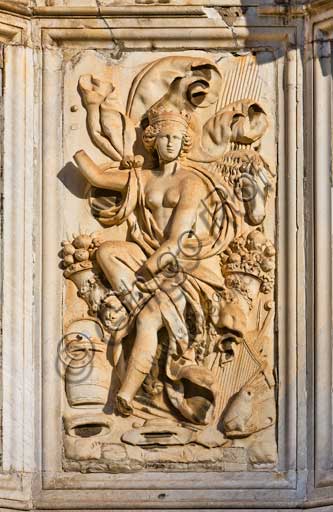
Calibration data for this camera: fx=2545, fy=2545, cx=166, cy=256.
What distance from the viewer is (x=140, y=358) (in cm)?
972

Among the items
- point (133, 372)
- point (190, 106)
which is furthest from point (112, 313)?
point (190, 106)

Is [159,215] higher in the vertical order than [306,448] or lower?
higher

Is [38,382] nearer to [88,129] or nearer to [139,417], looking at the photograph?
[139,417]

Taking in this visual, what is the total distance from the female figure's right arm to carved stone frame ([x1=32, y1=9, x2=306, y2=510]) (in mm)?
155

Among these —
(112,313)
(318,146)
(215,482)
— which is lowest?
(215,482)

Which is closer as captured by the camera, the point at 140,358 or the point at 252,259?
the point at 140,358

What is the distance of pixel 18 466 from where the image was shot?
32.0 ft

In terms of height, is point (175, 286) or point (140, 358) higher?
point (175, 286)

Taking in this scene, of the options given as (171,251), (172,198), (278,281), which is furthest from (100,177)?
(278,281)

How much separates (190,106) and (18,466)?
1.57 metres

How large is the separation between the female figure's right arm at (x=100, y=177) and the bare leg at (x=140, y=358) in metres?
0.54

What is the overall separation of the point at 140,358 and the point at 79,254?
50 centimetres

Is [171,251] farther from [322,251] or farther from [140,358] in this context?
[322,251]

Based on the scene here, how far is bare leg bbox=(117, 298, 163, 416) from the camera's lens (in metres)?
9.72
